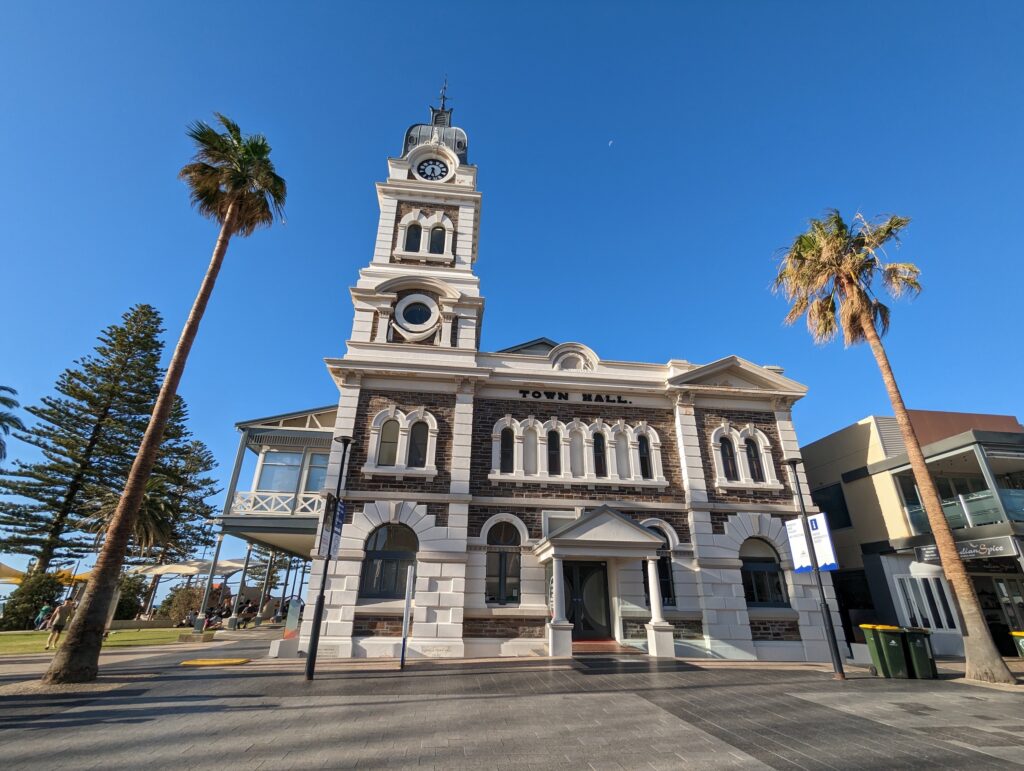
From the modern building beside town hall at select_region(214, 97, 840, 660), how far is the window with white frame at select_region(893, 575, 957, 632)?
4635mm

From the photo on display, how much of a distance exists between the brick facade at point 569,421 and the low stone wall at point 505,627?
366 cm

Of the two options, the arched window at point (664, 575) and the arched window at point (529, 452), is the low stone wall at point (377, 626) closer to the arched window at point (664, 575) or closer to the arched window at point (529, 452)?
the arched window at point (529, 452)

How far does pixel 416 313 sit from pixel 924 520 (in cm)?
1991

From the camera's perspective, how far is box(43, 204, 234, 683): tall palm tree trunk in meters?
9.88

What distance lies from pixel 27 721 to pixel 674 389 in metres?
17.5

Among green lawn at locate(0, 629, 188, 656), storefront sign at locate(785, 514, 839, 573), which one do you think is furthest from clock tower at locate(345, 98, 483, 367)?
green lawn at locate(0, 629, 188, 656)

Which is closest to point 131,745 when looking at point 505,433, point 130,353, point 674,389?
point 505,433

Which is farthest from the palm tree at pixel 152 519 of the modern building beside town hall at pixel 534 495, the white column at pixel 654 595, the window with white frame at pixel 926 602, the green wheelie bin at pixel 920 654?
the window with white frame at pixel 926 602

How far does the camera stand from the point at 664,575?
1588 cm

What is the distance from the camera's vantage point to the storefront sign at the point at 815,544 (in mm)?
12023

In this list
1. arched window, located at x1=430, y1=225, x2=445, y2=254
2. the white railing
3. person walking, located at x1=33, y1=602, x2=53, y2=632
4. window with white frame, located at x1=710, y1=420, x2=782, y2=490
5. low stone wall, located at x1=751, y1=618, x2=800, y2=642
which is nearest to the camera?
low stone wall, located at x1=751, y1=618, x2=800, y2=642

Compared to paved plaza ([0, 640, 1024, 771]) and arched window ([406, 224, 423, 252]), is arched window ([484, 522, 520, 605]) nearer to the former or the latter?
paved plaza ([0, 640, 1024, 771])

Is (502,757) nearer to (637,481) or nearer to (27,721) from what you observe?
(27,721)

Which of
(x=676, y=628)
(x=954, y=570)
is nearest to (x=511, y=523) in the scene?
(x=676, y=628)
